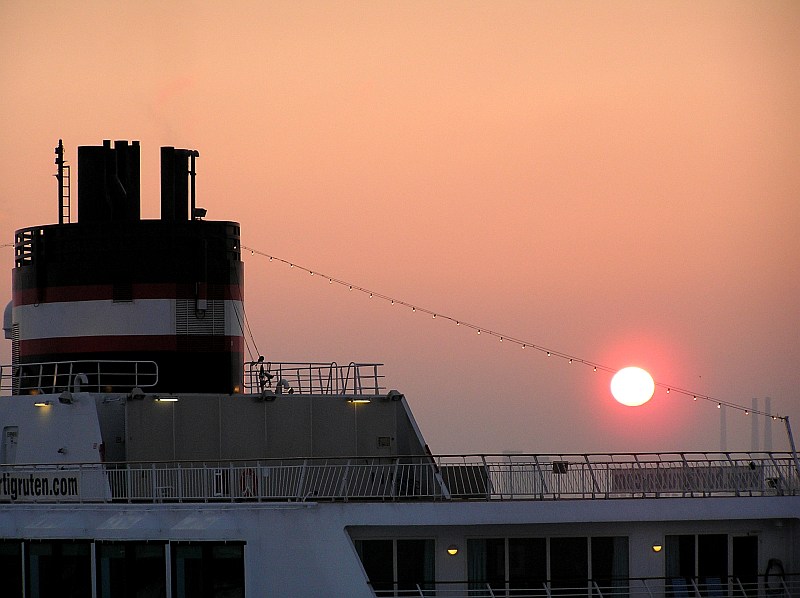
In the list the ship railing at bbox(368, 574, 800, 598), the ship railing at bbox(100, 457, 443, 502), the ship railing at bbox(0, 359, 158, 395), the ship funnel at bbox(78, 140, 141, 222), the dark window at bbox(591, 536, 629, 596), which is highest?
the ship funnel at bbox(78, 140, 141, 222)

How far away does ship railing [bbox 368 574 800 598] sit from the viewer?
29906mm

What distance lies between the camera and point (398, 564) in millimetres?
30109

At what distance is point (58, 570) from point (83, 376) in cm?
530

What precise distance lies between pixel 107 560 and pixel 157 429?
4.58 m

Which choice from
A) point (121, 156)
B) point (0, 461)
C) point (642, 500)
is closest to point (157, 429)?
point (0, 461)

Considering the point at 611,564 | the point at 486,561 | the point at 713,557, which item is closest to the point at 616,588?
the point at 611,564

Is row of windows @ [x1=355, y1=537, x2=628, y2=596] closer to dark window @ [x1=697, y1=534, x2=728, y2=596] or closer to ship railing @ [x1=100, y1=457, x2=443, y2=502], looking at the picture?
ship railing @ [x1=100, y1=457, x2=443, y2=502]

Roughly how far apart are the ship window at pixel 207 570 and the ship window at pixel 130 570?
405 mm

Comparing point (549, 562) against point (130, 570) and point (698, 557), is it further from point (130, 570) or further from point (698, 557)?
point (130, 570)

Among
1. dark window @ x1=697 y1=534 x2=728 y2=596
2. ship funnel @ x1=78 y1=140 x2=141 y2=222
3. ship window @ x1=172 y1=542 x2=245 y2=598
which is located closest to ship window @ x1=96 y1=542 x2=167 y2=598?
ship window @ x1=172 y1=542 x2=245 y2=598

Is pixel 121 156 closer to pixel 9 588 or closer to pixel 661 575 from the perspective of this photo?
pixel 9 588

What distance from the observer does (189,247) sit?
38688mm

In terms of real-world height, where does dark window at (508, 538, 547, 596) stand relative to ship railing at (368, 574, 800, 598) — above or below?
above

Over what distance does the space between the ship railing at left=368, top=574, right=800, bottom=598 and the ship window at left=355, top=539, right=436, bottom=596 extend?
0.7 inches
